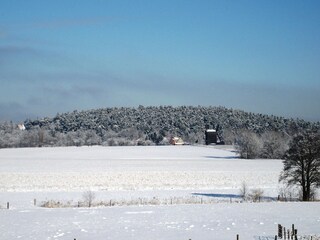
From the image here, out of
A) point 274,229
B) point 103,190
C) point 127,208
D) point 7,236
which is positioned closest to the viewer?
point 7,236

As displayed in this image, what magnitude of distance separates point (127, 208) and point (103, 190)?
12.4m

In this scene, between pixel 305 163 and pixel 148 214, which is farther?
pixel 305 163

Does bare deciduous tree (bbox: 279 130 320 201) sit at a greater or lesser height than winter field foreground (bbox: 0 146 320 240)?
greater

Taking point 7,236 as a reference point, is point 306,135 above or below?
above

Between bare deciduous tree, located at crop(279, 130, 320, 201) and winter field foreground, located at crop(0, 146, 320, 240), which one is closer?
winter field foreground, located at crop(0, 146, 320, 240)

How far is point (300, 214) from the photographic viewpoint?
95.9ft

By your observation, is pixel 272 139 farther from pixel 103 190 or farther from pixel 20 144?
pixel 20 144

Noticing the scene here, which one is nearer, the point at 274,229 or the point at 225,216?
the point at 274,229

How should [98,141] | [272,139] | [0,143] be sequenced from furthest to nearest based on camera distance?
[98,141], [0,143], [272,139]

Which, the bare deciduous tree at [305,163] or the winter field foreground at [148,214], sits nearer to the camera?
the winter field foreground at [148,214]

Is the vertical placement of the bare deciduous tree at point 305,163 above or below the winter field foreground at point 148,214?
above

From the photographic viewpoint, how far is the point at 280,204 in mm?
34062

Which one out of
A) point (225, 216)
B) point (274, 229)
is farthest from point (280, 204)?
point (274, 229)

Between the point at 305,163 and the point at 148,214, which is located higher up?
the point at 305,163
